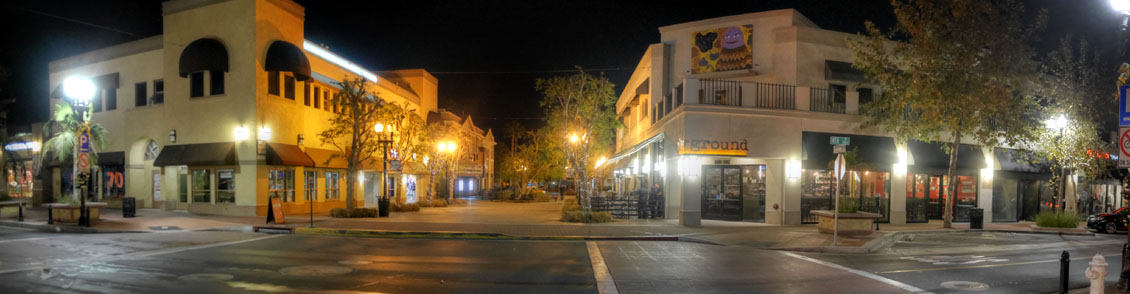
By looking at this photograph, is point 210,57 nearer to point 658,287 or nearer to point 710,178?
point 710,178

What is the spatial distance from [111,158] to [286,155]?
35.2 feet

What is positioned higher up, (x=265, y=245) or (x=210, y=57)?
(x=210, y=57)

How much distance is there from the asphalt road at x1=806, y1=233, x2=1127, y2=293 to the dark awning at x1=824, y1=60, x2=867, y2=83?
6.81 meters

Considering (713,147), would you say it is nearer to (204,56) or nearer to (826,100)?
(826,100)

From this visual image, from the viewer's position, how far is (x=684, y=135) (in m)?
21.0

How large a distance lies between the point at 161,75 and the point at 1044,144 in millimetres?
38721

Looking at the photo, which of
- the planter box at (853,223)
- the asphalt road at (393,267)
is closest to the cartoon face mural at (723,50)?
the planter box at (853,223)

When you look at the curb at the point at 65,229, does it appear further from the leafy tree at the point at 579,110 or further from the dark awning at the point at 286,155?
the leafy tree at the point at 579,110

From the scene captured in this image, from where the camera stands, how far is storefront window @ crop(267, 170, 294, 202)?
25078 millimetres

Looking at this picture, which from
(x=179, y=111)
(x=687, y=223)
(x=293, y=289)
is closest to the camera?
(x=293, y=289)

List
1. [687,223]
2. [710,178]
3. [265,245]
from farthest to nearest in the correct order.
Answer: [710,178] → [687,223] → [265,245]

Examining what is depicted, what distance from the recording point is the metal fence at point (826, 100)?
2261 cm

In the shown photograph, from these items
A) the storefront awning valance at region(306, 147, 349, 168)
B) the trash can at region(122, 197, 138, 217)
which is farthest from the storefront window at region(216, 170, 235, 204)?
the storefront awning valance at region(306, 147, 349, 168)

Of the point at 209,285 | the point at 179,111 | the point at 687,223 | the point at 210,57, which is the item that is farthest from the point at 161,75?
the point at 687,223
